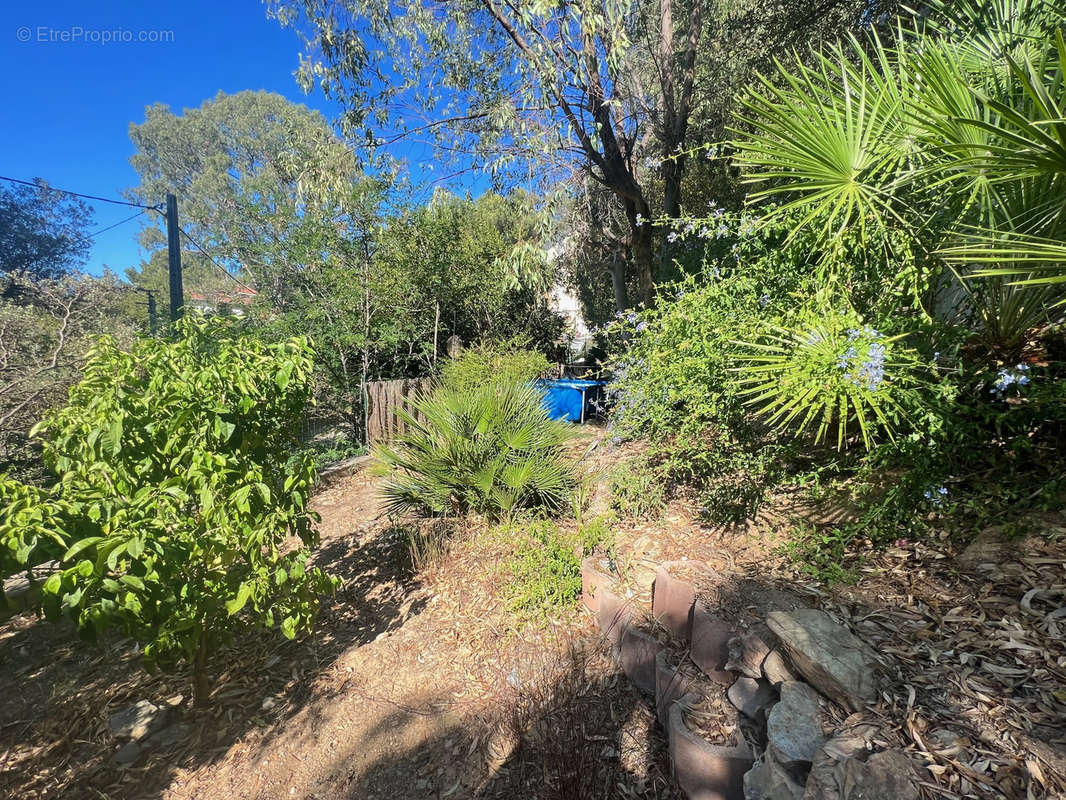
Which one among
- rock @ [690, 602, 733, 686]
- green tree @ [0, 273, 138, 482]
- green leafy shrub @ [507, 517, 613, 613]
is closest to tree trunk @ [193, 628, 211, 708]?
green leafy shrub @ [507, 517, 613, 613]

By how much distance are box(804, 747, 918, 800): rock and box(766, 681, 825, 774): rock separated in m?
0.12

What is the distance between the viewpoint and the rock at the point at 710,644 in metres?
1.92

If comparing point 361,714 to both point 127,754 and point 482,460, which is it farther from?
point 482,460

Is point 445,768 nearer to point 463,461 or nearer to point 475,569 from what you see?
point 475,569

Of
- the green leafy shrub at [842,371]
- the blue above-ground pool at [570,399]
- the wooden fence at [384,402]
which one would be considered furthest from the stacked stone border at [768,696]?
the blue above-ground pool at [570,399]

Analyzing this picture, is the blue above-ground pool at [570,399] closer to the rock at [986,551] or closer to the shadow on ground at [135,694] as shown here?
the shadow on ground at [135,694]

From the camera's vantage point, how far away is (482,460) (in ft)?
12.1

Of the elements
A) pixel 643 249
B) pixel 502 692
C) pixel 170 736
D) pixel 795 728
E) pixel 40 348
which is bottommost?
pixel 170 736

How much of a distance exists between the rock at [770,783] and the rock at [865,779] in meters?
0.10

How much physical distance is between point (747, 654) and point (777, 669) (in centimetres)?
13

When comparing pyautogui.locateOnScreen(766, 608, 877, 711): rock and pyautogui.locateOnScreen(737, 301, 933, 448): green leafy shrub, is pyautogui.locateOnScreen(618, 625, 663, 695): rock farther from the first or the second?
pyautogui.locateOnScreen(737, 301, 933, 448): green leafy shrub

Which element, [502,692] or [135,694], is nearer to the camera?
[502,692]

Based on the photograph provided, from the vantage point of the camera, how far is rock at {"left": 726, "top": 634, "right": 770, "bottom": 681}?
180 centimetres

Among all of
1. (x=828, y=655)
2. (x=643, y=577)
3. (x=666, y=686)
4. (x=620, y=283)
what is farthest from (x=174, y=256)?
(x=828, y=655)
